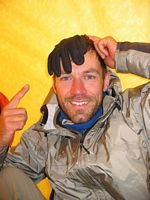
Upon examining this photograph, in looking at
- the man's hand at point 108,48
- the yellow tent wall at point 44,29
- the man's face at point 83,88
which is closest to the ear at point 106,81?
the man's face at point 83,88

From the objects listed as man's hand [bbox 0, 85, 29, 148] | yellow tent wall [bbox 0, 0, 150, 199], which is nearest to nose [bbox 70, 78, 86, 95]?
man's hand [bbox 0, 85, 29, 148]

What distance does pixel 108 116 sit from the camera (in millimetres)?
1150

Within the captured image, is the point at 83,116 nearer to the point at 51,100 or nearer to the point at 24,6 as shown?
the point at 51,100

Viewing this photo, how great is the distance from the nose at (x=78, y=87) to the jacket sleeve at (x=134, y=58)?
0.64 feet

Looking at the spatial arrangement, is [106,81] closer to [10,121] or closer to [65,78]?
[65,78]

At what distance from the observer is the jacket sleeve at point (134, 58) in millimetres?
1013

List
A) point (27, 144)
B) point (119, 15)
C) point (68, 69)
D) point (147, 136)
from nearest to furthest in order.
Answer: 1. point (147, 136)
2. point (68, 69)
3. point (27, 144)
4. point (119, 15)

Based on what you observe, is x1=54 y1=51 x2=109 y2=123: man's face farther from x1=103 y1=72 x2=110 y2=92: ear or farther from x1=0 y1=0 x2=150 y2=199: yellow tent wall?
x1=0 y1=0 x2=150 y2=199: yellow tent wall

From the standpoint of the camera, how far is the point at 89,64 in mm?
1228

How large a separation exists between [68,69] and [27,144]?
36 centimetres

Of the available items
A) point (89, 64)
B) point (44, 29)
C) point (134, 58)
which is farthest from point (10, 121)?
point (44, 29)

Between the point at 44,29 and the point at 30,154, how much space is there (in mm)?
747

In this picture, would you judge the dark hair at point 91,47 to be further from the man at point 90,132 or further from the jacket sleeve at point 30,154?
the jacket sleeve at point 30,154

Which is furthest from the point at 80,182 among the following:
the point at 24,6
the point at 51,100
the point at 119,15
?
the point at 24,6
